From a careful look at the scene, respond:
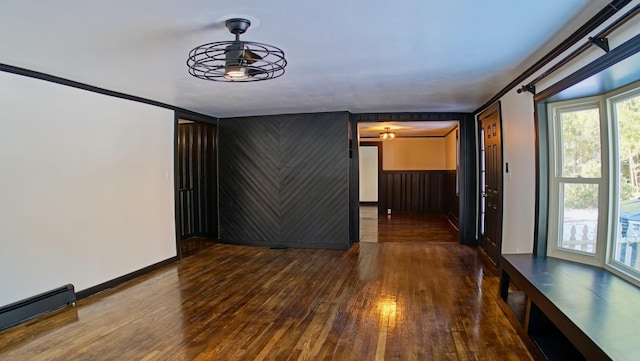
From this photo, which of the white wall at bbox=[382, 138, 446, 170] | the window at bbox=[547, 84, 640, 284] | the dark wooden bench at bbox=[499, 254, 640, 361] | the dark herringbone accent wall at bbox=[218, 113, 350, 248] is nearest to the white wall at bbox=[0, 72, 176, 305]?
the dark herringbone accent wall at bbox=[218, 113, 350, 248]

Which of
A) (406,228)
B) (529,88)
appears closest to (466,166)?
(406,228)

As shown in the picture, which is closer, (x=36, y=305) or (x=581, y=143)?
(x=581, y=143)

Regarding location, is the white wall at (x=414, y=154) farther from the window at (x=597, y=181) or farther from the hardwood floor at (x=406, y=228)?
the window at (x=597, y=181)

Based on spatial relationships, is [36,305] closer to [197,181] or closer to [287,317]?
[287,317]

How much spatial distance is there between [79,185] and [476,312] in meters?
3.99

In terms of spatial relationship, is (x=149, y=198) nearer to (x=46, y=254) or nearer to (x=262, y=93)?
(x=46, y=254)

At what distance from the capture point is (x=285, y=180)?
247 inches

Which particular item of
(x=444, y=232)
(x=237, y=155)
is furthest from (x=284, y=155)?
(x=444, y=232)

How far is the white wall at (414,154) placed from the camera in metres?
10.4

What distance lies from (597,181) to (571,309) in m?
1.39

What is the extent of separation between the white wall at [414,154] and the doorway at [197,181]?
5.17 m

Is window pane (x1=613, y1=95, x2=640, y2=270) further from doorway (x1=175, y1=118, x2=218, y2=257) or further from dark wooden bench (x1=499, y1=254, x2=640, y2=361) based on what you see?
doorway (x1=175, y1=118, x2=218, y2=257)

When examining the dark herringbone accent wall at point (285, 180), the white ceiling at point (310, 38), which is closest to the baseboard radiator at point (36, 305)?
the white ceiling at point (310, 38)

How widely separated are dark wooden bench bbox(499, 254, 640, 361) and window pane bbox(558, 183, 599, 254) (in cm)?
20
